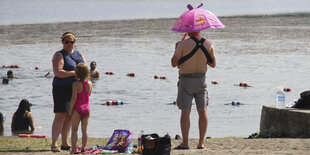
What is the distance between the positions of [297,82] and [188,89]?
15.3m

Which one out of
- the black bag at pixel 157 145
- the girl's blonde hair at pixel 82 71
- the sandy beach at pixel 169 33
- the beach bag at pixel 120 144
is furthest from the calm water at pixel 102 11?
the black bag at pixel 157 145

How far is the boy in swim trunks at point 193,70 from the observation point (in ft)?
32.9

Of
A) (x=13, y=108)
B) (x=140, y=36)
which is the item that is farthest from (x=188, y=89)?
(x=140, y=36)

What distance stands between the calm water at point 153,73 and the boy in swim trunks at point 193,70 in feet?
17.7

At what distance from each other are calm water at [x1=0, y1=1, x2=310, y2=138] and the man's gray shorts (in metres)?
5.41

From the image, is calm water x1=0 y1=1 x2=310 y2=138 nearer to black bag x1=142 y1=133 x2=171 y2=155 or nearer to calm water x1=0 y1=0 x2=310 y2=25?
black bag x1=142 y1=133 x2=171 y2=155

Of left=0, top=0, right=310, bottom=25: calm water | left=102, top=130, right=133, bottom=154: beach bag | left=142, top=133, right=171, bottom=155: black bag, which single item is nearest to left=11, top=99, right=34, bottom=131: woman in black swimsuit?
left=102, top=130, right=133, bottom=154: beach bag

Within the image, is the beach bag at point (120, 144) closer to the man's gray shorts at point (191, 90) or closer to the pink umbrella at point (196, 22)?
the man's gray shorts at point (191, 90)

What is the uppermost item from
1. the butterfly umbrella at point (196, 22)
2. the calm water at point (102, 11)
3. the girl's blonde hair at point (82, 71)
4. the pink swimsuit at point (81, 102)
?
the calm water at point (102, 11)

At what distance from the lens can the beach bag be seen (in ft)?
33.8

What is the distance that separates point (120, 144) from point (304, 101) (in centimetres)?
399

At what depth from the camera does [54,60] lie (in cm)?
1024

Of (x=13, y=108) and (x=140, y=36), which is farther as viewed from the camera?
(x=140, y=36)

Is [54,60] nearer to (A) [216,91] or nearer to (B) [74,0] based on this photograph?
(A) [216,91]
